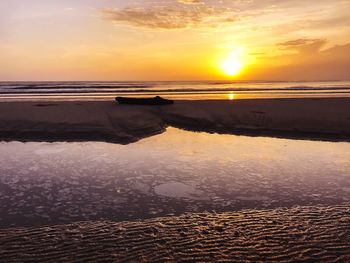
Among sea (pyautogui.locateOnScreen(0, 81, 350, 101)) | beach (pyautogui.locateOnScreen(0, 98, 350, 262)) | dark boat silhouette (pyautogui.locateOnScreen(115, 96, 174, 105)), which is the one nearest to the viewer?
beach (pyautogui.locateOnScreen(0, 98, 350, 262))

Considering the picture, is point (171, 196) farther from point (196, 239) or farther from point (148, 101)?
point (148, 101)

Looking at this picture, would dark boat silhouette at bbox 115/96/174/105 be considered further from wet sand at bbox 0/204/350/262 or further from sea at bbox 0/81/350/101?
wet sand at bbox 0/204/350/262

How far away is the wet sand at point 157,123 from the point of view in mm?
13734

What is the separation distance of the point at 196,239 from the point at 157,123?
1235 centimetres

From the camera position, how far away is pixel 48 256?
14.3ft

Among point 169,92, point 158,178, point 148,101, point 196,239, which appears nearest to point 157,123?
point 148,101

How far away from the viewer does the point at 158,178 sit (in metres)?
7.99

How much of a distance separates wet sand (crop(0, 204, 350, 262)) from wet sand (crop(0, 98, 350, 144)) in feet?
24.7

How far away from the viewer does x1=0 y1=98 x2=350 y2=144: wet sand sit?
13734 mm

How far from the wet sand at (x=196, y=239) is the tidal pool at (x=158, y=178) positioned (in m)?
0.46

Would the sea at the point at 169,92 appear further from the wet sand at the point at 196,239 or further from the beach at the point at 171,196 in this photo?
the wet sand at the point at 196,239

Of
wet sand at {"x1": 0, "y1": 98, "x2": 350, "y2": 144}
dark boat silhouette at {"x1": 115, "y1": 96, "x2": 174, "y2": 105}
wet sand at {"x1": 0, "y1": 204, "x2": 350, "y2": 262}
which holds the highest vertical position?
dark boat silhouette at {"x1": 115, "y1": 96, "x2": 174, "y2": 105}

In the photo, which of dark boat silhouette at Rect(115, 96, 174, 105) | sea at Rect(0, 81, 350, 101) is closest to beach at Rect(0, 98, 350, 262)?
dark boat silhouette at Rect(115, 96, 174, 105)

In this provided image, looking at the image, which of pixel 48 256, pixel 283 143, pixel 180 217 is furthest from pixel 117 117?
pixel 48 256
